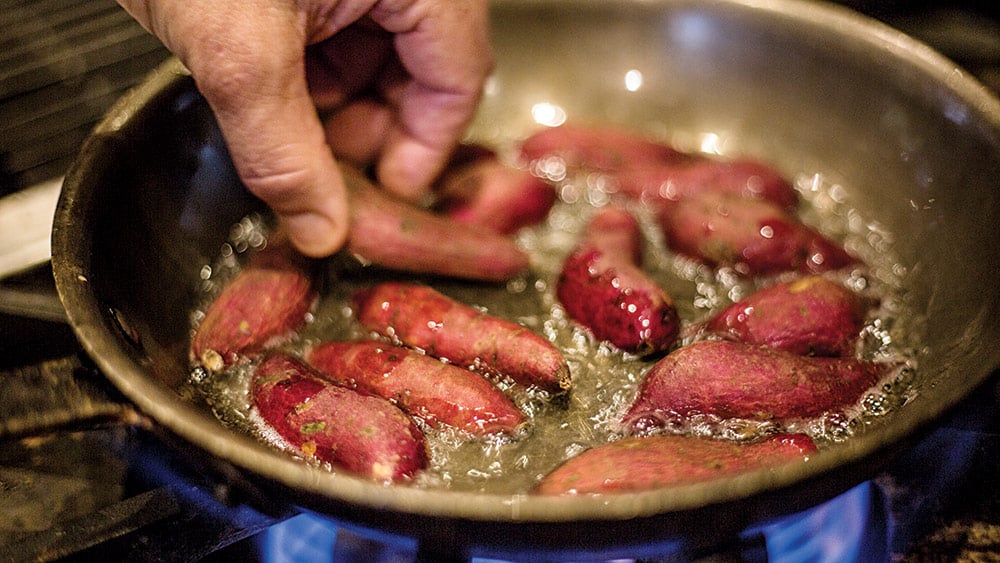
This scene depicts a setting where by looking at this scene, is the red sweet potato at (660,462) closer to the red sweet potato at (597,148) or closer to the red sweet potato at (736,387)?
the red sweet potato at (736,387)

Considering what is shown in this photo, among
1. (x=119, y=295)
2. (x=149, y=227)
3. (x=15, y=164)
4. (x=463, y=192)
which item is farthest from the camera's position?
(x=15, y=164)

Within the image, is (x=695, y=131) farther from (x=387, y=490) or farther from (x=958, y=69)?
(x=387, y=490)

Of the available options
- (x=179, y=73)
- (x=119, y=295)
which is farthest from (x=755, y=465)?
(x=179, y=73)

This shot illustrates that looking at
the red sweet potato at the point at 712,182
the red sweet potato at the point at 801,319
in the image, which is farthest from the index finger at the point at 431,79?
the red sweet potato at the point at 801,319

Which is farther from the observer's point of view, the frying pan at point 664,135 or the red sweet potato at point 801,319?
the red sweet potato at point 801,319

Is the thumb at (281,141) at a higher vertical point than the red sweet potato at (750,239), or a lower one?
higher

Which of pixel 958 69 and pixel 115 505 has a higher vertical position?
pixel 958 69

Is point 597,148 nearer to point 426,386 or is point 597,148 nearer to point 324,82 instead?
point 324,82
